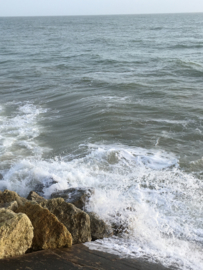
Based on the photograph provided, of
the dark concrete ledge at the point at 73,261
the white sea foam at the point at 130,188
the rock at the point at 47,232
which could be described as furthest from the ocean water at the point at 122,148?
the rock at the point at 47,232

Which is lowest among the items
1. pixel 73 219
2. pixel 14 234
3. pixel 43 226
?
pixel 73 219

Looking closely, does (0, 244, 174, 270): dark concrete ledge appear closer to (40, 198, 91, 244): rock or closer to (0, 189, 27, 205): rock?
(40, 198, 91, 244): rock

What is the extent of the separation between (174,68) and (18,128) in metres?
11.5

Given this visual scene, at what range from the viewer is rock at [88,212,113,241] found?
3.86m

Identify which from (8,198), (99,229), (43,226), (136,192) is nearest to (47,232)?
(43,226)

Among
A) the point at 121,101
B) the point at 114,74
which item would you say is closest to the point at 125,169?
the point at 121,101

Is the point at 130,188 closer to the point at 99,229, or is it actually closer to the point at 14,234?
the point at 99,229

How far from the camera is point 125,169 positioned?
617 centimetres

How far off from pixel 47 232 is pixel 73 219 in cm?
52

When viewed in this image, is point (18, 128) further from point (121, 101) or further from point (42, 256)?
point (42, 256)

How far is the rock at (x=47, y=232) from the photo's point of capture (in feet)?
10.9

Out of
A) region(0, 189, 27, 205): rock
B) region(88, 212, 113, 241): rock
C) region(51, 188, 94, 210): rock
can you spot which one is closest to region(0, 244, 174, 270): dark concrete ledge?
region(88, 212, 113, 241): rock

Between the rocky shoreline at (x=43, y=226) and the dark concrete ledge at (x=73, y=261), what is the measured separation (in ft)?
0.39

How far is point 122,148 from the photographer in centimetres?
720
